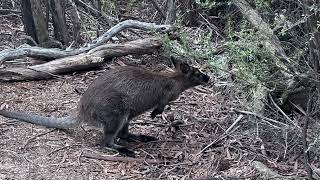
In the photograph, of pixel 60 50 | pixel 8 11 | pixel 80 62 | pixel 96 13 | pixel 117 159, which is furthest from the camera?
pixel 8 11

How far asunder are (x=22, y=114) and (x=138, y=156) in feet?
3.97

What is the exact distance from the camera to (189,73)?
634cm

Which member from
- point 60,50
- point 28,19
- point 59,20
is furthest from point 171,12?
point 28,19

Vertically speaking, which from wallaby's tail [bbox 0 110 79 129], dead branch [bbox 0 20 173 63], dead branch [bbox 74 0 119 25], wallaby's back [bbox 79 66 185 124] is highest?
dead branch [bbox 74 0 119 25]

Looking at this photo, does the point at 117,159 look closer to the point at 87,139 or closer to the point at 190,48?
the point at 87,139

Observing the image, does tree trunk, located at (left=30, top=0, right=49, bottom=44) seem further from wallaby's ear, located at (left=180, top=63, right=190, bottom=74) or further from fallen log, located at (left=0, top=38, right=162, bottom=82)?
wallaby's ear, located at (left=180, top=63, right=190, bottom=74)

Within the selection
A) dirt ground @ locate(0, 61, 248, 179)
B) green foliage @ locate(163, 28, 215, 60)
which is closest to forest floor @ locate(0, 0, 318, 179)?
dirt ground @ locate(0, 61, 248, 179)

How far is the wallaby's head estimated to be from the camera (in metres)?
6.32

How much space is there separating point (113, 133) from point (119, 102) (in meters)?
0.30

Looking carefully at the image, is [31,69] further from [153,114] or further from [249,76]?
[249,76]

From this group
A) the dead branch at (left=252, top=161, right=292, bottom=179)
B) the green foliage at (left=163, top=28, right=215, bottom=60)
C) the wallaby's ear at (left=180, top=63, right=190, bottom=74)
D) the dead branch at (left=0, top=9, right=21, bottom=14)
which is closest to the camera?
the dead branch at (left=252, top=161, right=292, bottom=179)

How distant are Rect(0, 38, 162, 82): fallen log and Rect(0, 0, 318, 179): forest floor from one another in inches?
4.4

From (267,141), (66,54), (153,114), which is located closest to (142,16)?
(66,54)

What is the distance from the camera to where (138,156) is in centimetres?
572
